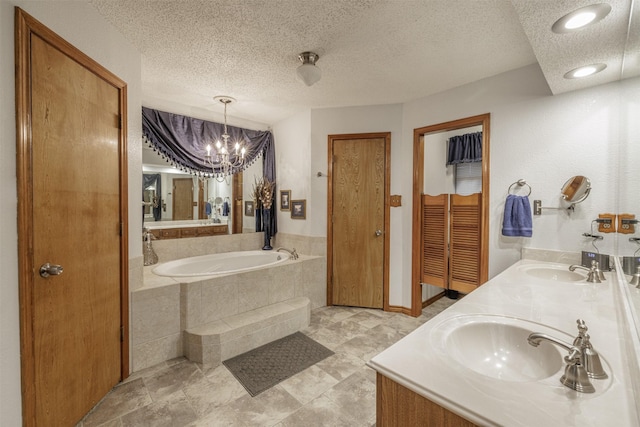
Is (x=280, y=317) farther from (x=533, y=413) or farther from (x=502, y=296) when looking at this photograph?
(x=533, y=413)

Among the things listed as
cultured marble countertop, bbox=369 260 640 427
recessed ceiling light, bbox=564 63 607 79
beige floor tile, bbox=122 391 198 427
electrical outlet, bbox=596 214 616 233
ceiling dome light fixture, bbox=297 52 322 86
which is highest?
ceiling dome light fixture, bbox=297 52 322 86

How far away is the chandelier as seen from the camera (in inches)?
129

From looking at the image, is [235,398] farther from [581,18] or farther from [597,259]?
[581,18]

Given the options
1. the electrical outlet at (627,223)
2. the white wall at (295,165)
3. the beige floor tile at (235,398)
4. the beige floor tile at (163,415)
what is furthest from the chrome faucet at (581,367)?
the white wall at (295,165)

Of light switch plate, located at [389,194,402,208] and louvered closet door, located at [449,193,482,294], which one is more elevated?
light switch plate, located at [389,194,402,208]

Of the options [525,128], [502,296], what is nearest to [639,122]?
[502,296]

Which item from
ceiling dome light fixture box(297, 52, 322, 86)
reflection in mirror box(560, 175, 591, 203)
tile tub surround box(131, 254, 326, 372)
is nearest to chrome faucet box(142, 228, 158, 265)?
tile tub surround box(131, 254, 326, 372)

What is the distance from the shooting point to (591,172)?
1.96 m

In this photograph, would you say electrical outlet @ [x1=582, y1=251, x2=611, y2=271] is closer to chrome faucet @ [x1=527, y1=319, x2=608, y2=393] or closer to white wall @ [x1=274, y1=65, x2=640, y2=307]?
white wall @ [x1=274, y1=65, x2=640, y2=307]

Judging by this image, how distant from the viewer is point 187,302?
2221 mm

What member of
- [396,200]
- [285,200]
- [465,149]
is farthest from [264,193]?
[465,149]

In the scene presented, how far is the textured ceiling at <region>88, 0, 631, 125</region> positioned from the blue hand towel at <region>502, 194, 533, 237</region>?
87 cm

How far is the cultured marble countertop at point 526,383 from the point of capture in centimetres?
59

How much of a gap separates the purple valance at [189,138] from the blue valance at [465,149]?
2551 millimetres
